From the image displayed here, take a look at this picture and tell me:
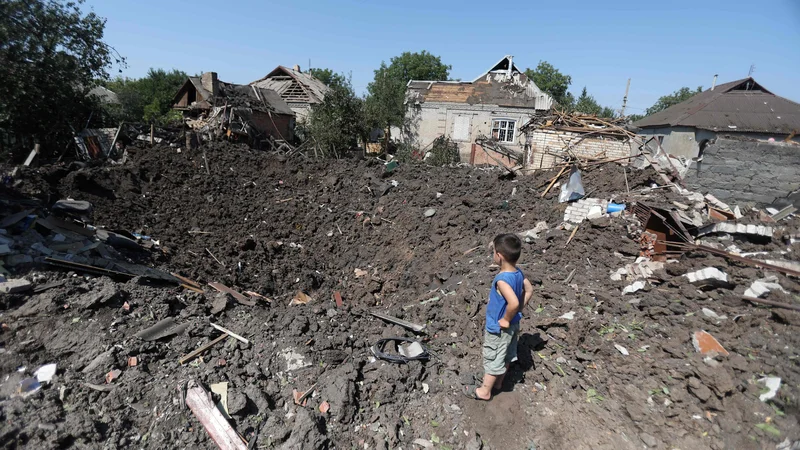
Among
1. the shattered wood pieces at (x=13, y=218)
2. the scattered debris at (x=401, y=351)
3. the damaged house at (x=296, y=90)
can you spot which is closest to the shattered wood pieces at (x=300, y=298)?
the scattered debris at (x=401, y=351)

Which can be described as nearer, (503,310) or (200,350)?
(503,310)

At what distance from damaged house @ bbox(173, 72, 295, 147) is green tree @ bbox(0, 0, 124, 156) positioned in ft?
12.2

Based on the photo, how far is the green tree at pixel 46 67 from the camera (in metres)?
10.4

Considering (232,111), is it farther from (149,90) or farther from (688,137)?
(149,90)

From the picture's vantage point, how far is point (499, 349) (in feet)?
9.59

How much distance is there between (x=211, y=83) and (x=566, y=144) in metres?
15.6

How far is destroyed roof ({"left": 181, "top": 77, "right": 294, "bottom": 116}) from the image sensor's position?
641 inches

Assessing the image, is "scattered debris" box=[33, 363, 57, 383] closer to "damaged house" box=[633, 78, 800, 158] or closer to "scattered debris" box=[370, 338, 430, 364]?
"scattered debris" box=[370, 338, 430, 364]

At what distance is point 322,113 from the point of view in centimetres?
1778

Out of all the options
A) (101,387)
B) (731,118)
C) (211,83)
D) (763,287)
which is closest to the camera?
(101,387)

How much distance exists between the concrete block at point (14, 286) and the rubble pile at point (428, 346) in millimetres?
79

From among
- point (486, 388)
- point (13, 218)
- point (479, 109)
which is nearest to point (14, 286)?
point (13, 218)

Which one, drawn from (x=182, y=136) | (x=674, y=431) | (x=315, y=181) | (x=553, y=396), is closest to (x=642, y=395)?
(x=674, y=431)

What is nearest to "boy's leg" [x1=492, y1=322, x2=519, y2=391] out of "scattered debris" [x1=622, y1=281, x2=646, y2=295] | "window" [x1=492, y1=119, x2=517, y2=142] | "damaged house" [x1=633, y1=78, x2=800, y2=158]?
"scattered debris" [x1=622, y1=281, x2=646, y2=295]
